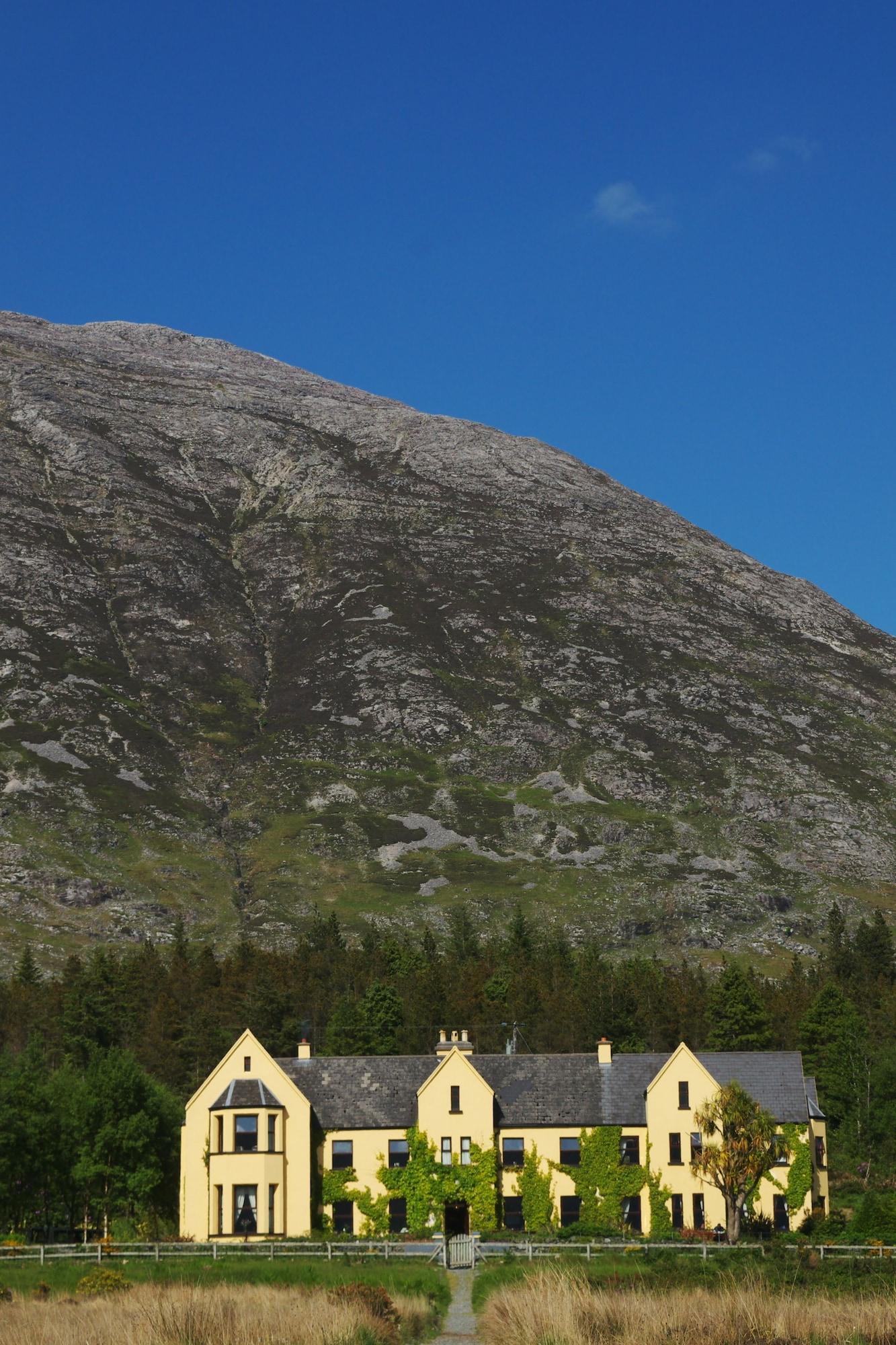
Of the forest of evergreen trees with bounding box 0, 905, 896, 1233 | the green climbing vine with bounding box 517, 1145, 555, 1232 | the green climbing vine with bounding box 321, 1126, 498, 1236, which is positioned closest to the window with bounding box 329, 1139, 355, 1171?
the green climbing vine with bounding box 321, 1126, 498, 1236

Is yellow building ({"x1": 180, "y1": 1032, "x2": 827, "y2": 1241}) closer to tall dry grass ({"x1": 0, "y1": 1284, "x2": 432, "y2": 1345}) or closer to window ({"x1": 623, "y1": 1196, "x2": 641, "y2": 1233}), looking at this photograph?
window ({"x1": 623, "y1": 1196, "x2": 641, "y2": 1233})

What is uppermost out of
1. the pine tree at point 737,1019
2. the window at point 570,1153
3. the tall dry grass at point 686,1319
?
the pine tree at point 737,1019

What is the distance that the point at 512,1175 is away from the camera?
9044 cm

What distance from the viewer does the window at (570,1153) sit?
297ft

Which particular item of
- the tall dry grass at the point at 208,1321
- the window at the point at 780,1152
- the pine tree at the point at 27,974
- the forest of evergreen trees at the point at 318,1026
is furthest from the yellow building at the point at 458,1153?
the pine tree at the point at 27,974

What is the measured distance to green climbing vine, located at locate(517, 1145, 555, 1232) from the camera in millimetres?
88875

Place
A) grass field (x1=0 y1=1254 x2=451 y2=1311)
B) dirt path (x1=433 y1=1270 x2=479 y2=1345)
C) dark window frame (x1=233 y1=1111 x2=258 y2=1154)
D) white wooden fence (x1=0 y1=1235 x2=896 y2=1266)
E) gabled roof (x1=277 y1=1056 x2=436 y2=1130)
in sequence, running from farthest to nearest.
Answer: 1. gabled roof (x1=277 y1=1056 x2=436 y2=1130)
2. dark window frame (x1=233 y1=1111 x2=258 y2=1154)
3. white wooden fence (x1=0 y1=1235 x2=896 y2=1266)
4. grass field (x1=0 y1=1254 x2=451 y2=1311)
5. dirt path (x1=433 y1=1270 x2=479 y2=1345)

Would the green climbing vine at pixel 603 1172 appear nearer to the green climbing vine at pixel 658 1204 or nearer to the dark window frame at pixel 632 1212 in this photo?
Result: the dark window frame at pixel 632 1212

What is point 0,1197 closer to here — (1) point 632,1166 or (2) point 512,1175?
(2) point 512,1175

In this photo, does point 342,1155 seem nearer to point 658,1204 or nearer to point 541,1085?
point 541,1085

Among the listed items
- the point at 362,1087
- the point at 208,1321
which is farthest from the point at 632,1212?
the point at 208,1321

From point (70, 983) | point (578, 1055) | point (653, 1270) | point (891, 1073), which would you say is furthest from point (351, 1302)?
point (70, 983)

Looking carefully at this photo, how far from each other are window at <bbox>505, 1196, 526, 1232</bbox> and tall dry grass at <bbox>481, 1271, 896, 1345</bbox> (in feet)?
143

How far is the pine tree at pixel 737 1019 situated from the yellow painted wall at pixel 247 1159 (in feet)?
215
